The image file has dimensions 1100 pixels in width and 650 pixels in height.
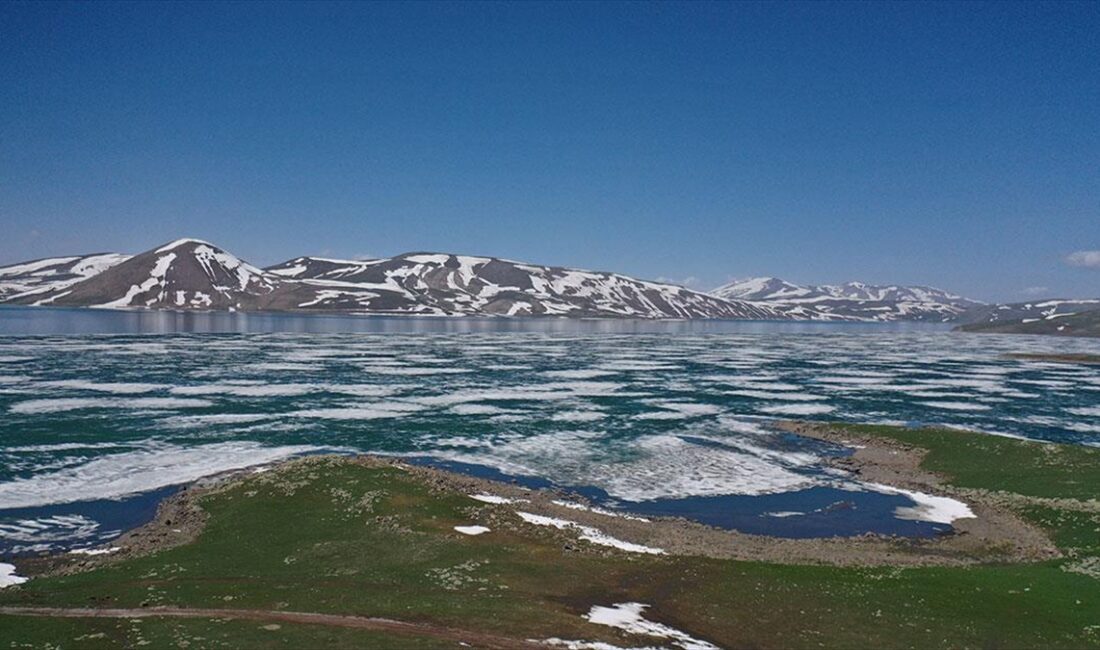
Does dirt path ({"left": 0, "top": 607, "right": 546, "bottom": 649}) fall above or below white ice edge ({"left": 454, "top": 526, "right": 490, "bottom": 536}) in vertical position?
above

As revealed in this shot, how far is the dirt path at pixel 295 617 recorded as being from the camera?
1773 centimetres

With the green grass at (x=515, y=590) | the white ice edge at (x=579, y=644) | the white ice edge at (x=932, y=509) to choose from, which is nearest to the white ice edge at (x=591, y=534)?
the green grass at (x=515, y=590)

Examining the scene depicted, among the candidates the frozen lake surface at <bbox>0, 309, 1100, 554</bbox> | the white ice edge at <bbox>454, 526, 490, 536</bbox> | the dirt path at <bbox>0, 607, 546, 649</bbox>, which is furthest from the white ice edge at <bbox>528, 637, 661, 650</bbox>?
the frozen lake surface at <bbox>0, 309, 1100, 554</bbox>

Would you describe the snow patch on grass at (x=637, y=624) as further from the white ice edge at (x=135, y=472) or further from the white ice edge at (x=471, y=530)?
the white ice edge at (x=135, y=472)

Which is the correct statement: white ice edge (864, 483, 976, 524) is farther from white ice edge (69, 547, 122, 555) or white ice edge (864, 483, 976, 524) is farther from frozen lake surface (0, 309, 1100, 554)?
white ice edge (69, 547, 122, 555)

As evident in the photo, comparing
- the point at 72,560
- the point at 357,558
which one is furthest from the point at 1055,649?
the point at 72,560

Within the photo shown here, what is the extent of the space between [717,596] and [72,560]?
2246cm

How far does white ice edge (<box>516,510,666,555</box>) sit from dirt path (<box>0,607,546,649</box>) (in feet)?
34.2

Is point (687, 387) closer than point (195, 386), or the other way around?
point (195, 386)

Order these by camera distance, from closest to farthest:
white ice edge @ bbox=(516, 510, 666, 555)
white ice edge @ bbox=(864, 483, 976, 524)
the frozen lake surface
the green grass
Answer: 1. the green grass
2. white ice edge @ bbox=(516, 510, 666, 555)
3. white ice edge @ bbox=(864, 483, 976, 524)
4. the frozen lake surface

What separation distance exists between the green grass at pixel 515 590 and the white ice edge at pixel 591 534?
1.18 meters

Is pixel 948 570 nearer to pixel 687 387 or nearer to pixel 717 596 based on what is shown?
pixel 717 596

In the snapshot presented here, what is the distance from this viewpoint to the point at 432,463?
44031 mm

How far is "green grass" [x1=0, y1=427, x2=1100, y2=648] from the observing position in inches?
727
